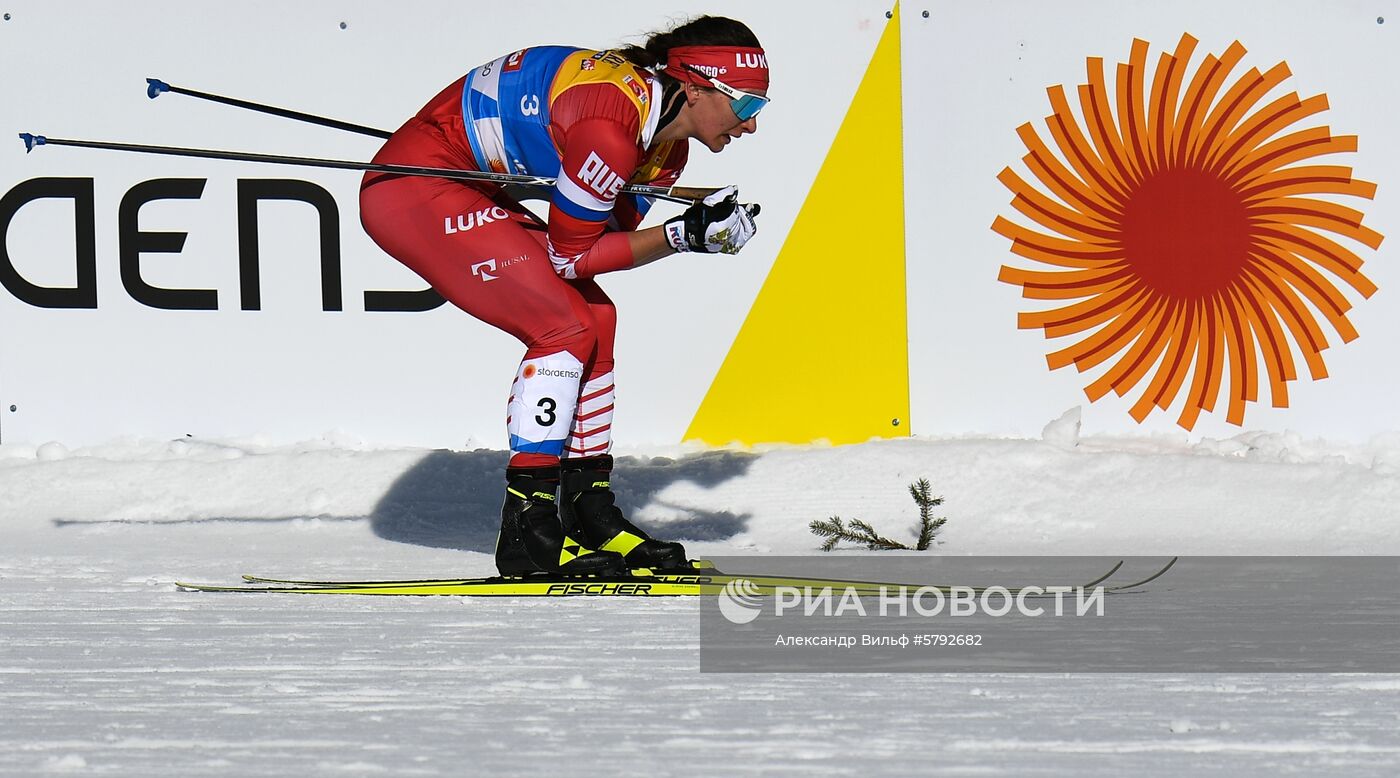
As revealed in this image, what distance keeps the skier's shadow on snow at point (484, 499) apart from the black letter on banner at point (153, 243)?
1075 mm

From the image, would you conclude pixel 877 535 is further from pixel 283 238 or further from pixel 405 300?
pixel 283 238

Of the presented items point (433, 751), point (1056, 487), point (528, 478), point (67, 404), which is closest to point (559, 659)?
point (433, 751)

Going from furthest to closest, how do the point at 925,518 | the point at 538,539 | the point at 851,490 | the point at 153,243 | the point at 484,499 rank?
the point at 153,243 → the point at 484,499 → the point at 851,490 → the point at 925,518 → the point at 538,539

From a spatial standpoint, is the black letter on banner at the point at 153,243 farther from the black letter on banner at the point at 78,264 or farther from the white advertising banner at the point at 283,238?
the black letter on banner at the point at 78,264

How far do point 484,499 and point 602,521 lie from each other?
129 centimetres

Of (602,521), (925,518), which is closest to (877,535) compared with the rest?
(925,518)

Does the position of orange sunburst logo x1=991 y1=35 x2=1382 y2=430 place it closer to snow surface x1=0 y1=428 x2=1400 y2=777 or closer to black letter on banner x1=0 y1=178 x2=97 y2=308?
snow surface x1=0 y1=428 x2=1400 y2=777

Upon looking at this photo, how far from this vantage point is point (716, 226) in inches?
141

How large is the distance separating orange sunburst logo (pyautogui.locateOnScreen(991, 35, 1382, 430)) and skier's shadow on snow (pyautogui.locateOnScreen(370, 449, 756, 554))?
1268mm

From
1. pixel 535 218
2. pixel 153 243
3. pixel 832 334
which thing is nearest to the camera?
pixel 535 218

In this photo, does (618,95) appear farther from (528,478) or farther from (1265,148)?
(1265,148)

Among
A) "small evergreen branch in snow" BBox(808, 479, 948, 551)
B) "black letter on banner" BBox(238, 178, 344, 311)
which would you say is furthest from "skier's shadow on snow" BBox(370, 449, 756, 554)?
"black letter on banner" BBox(238, 178, 344, 311)

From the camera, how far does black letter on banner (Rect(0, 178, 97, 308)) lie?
18.2 feet

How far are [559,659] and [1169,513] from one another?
99.9 inches
